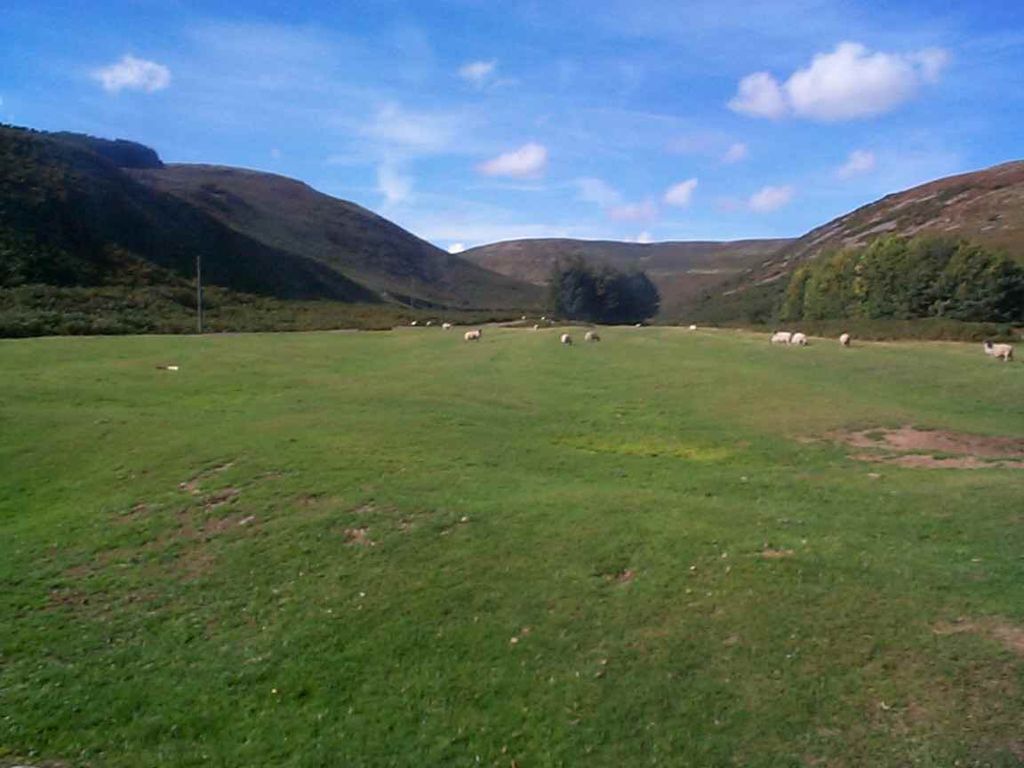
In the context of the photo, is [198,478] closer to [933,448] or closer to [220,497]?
[220,497]

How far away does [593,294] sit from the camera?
123562mm

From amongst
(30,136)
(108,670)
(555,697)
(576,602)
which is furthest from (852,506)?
(30,136)

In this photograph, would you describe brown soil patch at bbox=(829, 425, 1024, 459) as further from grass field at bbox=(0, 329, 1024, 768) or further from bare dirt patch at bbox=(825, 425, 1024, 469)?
grass field at bbox=(0, 329, 1024, 768)

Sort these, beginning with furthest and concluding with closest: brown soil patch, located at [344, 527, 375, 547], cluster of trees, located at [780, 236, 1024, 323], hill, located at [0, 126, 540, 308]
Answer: hill, located at [0, 126, 540, 308], cluster of trees, located at [780, 236, 1024, 323], brown soil patch, located at [344, 527, 375, 547]

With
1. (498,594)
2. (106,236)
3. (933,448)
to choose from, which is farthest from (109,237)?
(498,594)

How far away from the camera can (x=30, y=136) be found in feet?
391

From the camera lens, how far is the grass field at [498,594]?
889 cm

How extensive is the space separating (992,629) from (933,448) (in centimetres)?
1109

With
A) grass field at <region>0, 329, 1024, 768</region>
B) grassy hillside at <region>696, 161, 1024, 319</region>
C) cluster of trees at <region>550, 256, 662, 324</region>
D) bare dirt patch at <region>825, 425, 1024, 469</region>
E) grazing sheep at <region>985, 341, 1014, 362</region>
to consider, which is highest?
grassy hillside at <region>696, 161, 1024, 319</region>

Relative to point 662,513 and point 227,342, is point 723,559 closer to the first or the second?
point 662,513

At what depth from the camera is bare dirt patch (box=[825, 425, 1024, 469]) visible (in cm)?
1889

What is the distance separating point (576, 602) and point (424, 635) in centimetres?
207

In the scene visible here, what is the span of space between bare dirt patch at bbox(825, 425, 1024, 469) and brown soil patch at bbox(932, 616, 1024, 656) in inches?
353

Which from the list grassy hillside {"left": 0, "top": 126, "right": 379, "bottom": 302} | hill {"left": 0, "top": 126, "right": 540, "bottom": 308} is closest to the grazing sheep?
grassy hillside {"left": 0, "top": 126, "right": 379, "bottom": 302}
